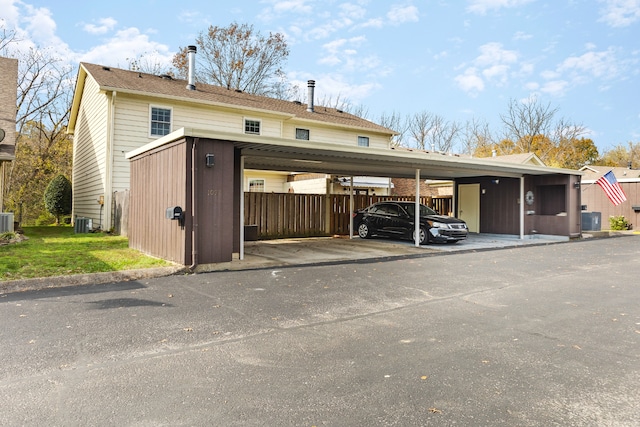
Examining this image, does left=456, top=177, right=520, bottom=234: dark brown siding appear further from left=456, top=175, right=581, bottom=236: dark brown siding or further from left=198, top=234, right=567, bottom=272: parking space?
left=198, top=234, right=567, bottom=272: parking space

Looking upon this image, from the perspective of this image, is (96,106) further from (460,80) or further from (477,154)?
(477,154)

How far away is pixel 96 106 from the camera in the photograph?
16844 millimetres

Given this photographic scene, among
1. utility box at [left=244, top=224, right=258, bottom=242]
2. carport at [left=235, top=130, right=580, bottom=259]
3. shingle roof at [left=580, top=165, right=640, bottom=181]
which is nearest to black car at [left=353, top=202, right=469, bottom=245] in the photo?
carport at [left=235, top=130, right=580, bottom=259]

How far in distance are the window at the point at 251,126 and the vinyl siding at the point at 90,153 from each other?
561cm

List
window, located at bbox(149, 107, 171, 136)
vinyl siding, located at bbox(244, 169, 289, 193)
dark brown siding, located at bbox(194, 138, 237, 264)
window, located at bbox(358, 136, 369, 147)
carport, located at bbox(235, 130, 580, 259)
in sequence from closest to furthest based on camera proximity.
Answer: dark brown siding, located at bbox(194, 138, 237, 264) < carport, located at bbox(235, 130, 580, 259) < window, located at bbox(149, 107, 171, 136) < window, located at bbox(358, 136, 369, 147) < vinyl siding, located at bbox(244, 169, 289, 193)

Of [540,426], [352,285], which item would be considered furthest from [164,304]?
[540,426]

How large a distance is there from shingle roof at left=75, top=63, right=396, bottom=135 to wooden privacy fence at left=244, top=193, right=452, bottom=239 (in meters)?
4.51

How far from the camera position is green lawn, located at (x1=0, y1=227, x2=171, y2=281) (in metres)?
7.31

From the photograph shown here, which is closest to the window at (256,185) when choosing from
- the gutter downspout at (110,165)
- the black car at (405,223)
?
the black car at (405,223)

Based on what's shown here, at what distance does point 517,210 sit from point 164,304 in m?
15.4

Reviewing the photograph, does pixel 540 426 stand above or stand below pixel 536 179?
below

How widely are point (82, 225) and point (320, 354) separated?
14.3 metres

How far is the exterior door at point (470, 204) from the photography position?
61.8ft

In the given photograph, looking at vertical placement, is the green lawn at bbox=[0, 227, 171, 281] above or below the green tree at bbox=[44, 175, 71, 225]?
below
